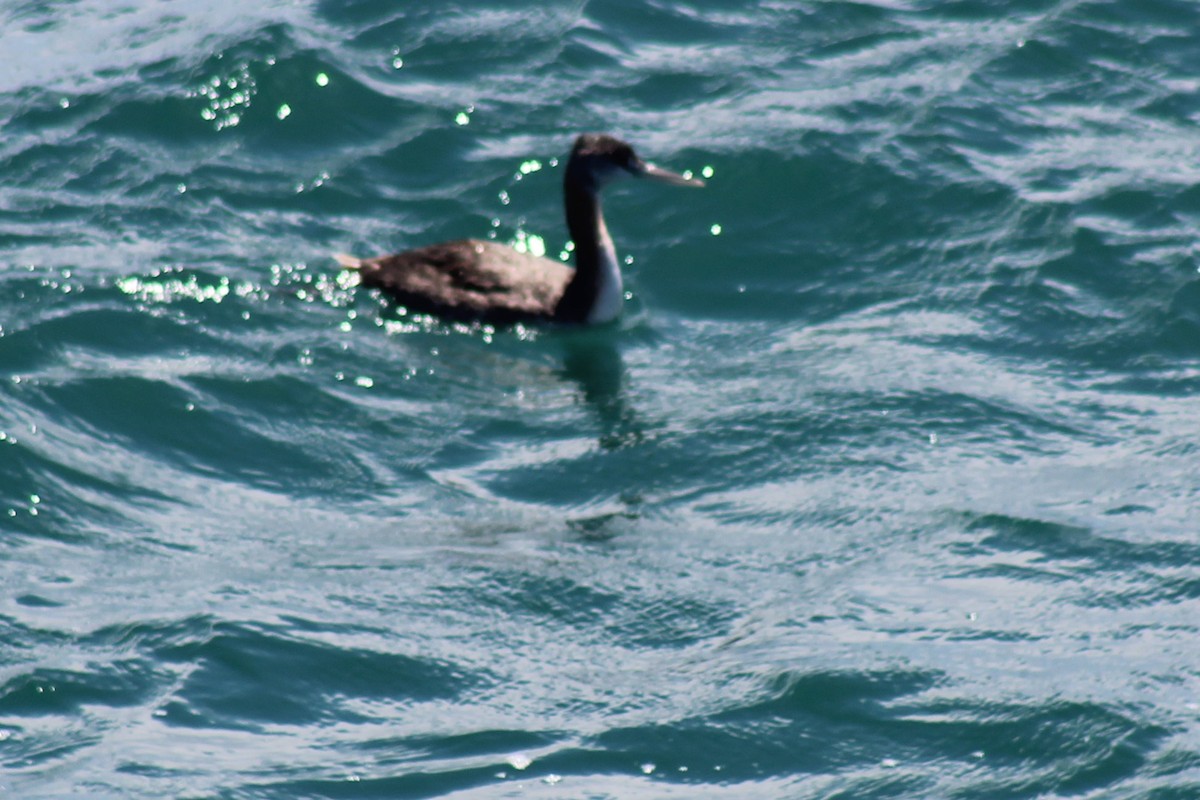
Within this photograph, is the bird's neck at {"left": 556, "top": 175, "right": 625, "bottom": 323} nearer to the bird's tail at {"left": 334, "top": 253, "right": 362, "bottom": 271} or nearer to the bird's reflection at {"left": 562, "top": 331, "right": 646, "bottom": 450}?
the bird's reflection at {"left": 562, "top": 331, "right": 646, "bottom": 450}

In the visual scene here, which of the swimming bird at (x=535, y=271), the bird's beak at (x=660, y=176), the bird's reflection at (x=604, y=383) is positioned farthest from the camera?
the bird's beak at (x=660, y=176)

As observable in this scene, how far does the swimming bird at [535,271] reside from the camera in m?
11.0

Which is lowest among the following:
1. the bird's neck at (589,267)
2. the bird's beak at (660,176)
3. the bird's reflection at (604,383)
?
the bird's reflection at (604,383)

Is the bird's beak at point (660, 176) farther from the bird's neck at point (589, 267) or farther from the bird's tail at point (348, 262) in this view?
the bird's tail at point (348, 262)

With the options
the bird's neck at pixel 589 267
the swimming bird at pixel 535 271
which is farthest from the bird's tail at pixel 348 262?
the bird's neck at pixel 589 267

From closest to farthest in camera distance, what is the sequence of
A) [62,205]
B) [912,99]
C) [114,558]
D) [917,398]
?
[114,558] → [917,398] → [62,205] → [912,99]

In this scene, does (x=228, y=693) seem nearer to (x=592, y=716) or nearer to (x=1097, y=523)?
(x=592, y=716)

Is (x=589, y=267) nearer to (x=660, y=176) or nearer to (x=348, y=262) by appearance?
(x=660, y=176)

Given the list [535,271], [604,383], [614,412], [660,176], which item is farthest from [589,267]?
[614,412]

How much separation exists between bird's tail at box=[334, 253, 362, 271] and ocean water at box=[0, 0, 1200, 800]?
0.27 meters

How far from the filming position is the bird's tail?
11.1 meters

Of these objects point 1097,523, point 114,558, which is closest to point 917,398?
point 1097,523

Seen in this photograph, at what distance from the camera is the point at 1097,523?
8891 millimetres

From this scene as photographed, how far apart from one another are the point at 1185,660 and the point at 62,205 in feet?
22.8
